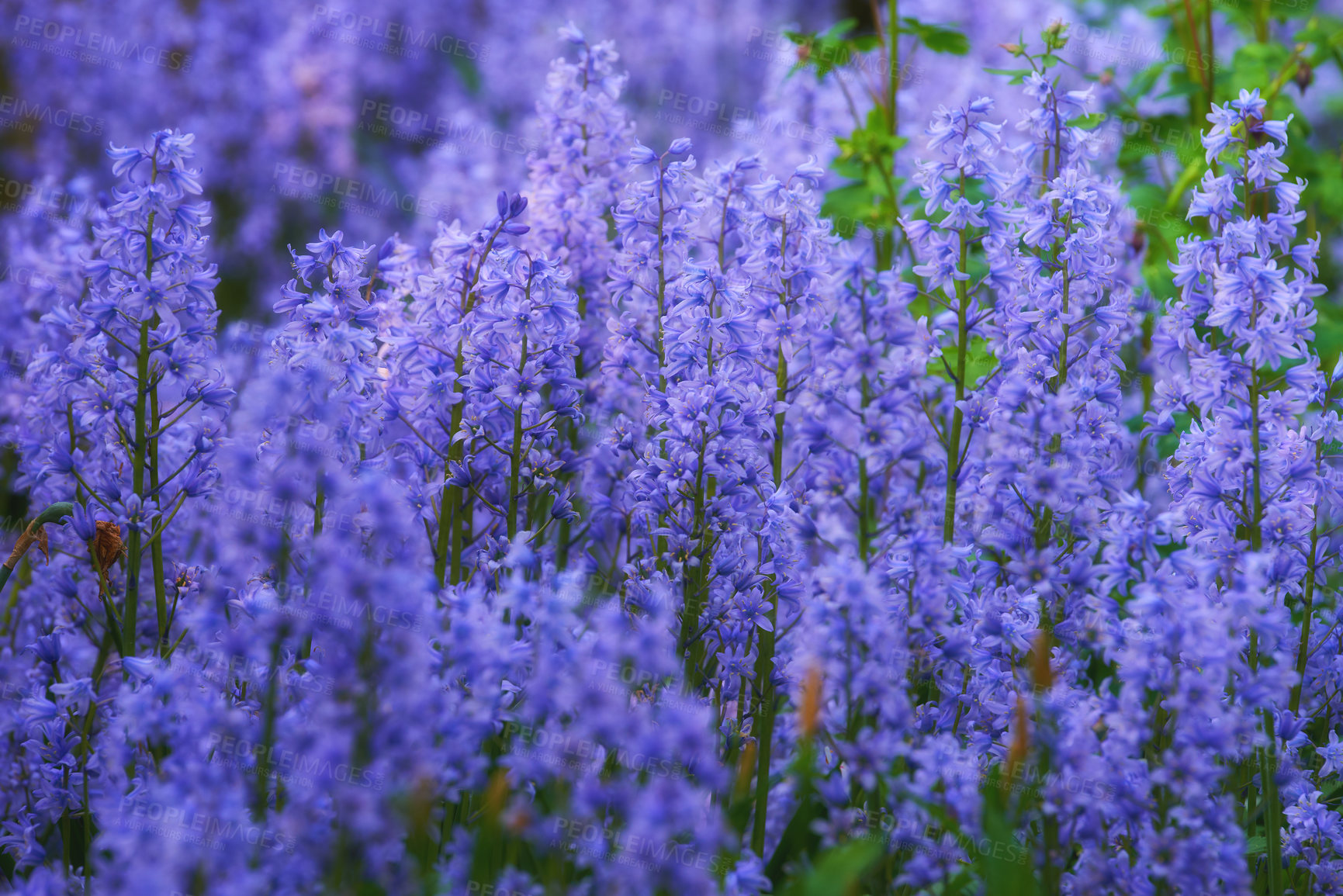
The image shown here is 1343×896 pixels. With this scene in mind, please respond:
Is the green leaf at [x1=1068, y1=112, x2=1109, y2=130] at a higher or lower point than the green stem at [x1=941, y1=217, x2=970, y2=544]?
higher

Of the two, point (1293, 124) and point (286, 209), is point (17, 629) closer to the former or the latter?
point (1293, 124)

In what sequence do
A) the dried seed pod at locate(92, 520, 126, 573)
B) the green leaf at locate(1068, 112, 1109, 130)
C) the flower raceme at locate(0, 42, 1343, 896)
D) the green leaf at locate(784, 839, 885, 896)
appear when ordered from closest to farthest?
the green leaf at locate(784, 839, 885, 896)
the flower raceme at locate(0, 42, 1343, 896)
the dried seed pod at locate(92, 520, 126, 573)
the green leaf at locate(1068, 112, 1109, 130)

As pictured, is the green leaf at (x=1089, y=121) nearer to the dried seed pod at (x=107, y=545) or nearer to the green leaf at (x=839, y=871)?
the green leaf at (x=839, y=871)

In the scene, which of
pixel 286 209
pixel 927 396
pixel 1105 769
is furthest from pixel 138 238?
pixel 286 209

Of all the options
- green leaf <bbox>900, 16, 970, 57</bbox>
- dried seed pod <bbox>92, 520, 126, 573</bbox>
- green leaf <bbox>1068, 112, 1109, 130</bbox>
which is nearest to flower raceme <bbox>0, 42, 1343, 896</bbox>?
dried seed pod <bbox>92, 520, 126, 573</bbox>

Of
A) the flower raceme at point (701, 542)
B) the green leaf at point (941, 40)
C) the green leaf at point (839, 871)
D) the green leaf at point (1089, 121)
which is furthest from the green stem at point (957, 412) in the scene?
the green leaf at point (941, 40)

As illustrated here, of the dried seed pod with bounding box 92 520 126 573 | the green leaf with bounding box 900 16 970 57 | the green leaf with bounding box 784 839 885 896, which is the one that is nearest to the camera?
the green leaf with bounding box 784 839 885 896

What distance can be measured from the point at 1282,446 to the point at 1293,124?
3.03m

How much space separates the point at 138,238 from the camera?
387cm

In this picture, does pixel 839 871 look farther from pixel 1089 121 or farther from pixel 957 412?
pixel 1089 121

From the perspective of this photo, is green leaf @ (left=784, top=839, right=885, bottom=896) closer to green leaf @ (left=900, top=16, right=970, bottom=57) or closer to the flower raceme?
the flower raceme

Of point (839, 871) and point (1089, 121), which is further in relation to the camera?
point (1089, 121)

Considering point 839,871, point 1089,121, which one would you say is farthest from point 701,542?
point 1089,121

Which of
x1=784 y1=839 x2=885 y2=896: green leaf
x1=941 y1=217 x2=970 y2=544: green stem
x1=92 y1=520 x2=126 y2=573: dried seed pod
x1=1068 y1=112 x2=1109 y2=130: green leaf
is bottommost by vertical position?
x1=784 y1=839 x2=885 y2=896: green leaf
